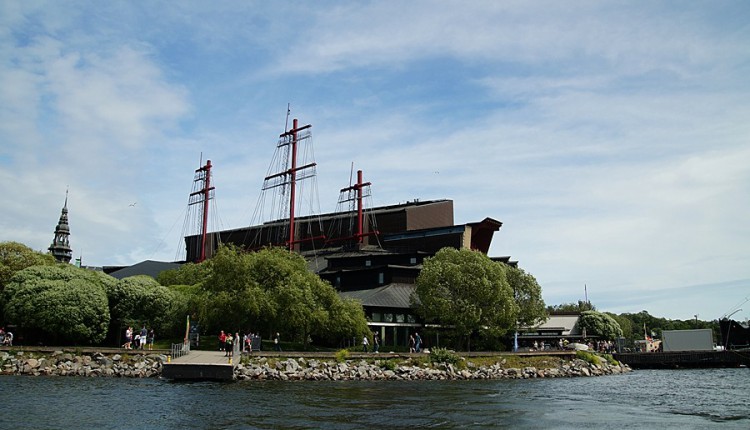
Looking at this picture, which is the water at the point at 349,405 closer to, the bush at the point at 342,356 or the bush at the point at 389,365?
the bush at the point at 342,356

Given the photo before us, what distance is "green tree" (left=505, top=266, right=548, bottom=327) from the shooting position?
7344 cm

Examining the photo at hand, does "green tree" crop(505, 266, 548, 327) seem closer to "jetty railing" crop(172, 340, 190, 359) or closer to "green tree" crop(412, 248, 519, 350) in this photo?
"green tree" crop(412, 248, 519, 350)

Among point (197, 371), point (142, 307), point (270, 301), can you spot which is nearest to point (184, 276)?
point (142, 307)

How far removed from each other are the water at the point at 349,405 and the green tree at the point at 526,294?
95.4 ft

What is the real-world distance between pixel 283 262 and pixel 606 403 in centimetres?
3291

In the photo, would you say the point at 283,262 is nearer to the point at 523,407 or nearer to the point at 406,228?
A: the point at 523,407

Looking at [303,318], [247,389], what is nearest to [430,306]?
[303,318]

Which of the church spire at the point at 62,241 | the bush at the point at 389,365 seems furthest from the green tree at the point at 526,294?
the church spire at the point at 62,241

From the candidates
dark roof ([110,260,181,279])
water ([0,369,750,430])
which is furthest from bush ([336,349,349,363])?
dark roof ([110,260,181,279])

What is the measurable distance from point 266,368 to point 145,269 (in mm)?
81638

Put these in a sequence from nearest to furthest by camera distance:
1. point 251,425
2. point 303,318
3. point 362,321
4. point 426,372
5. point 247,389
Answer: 1. point 251,425
2. point 247,389
3. point 426,372
4. point 303,318
5. point 362,321

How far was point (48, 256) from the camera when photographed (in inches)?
2803

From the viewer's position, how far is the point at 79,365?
4550 centimetres

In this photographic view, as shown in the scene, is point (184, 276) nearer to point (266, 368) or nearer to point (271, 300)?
point (271, 300)
